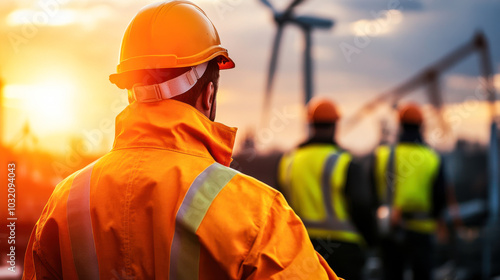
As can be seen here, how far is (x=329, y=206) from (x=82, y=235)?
267cm

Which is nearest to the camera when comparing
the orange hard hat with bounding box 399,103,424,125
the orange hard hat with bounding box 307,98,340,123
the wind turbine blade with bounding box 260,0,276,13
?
the orange hard hat with bounding box 307,98,340,123

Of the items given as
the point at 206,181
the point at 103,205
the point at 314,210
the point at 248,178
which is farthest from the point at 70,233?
the point at 314,210

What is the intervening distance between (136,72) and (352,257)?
2.86 m

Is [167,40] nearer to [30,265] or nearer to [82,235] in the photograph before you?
[82,235]

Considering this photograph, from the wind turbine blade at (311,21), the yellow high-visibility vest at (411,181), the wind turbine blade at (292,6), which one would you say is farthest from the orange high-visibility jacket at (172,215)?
the wind turbine blade at (311,21)

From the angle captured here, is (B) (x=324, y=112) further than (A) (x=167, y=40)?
Yes

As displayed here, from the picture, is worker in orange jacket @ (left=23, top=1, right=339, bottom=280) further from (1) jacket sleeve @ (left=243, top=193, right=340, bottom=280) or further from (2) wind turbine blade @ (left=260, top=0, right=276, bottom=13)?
(2) wind turbine blade @ (left=260, top=0, right=276, bottom=13)

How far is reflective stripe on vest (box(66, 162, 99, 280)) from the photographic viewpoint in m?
1.61

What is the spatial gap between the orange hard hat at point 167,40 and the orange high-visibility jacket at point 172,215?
13cm

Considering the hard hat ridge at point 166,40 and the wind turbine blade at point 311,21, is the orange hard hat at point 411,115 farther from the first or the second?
the wind turbine blade at point 311,21

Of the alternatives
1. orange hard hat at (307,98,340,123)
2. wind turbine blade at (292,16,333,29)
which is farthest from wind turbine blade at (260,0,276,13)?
orange hard hat at (307,98,340,123)

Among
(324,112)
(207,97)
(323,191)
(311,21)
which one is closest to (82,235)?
(207,97)

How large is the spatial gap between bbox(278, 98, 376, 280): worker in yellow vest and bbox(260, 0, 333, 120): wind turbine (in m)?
6.67

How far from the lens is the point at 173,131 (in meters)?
1.61
